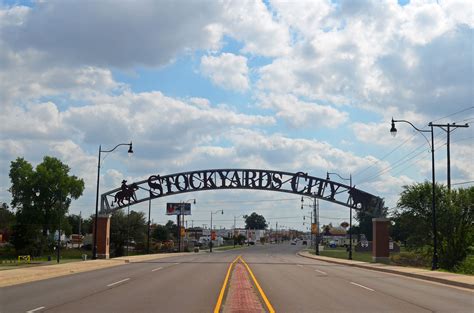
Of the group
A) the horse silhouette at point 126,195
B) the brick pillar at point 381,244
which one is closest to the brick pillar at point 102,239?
the horse silhouette at point 126,195

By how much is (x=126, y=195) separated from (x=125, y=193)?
0.76 ft

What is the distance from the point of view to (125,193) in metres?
53.8

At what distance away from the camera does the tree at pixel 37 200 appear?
84688 mm

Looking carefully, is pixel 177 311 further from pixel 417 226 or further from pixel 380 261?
pixel 380 261

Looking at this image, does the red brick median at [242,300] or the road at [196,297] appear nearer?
the red brick median at [242,300]

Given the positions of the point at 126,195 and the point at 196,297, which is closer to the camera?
the point at 196,297

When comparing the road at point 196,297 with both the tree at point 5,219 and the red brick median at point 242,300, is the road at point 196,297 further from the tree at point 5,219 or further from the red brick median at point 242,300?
the tree at point 5,219

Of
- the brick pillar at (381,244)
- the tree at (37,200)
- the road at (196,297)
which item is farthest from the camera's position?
the tree at (37,200)

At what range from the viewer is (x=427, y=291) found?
21.0 m

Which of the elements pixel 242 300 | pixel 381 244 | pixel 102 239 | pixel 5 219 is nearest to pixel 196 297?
pixel 242 300

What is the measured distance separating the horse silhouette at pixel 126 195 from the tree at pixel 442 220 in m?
24.2

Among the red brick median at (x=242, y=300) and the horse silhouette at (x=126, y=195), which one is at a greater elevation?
the horse silhouette at (x=126, y=195)

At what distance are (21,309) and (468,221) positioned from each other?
37.3 meters

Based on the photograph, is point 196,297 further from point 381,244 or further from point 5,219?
point 5,219
